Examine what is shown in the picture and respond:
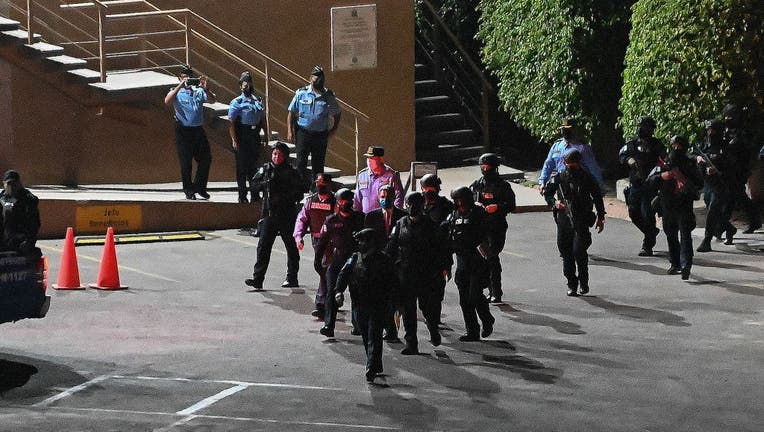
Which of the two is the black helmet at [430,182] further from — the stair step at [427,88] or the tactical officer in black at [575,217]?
the stair step at [427,88]

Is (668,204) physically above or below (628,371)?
above

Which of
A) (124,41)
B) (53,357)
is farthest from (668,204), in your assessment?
(124,41)

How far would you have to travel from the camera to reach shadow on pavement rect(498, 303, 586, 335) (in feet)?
55.1

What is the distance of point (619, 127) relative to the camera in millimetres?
28062

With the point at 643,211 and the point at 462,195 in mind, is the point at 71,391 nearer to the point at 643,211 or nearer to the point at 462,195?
the point at 462,195

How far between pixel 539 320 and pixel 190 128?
28.4ft

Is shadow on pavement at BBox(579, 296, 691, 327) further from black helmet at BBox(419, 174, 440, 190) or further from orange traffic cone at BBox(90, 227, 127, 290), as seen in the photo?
orange traffic cone at BBox(90, 227, 127, 290)

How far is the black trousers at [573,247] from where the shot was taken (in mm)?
18656

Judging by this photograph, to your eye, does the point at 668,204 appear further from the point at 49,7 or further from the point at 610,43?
the point at 49,7

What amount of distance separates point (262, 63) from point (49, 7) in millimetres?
3657

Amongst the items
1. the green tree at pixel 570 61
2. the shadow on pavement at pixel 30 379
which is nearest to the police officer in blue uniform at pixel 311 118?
the green tree at pixel 570 61

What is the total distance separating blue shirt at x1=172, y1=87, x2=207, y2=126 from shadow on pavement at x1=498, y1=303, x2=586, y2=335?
7706 mm

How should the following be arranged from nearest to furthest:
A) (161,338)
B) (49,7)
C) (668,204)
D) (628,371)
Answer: (628,371), (161,338), (668,204), (49,7)

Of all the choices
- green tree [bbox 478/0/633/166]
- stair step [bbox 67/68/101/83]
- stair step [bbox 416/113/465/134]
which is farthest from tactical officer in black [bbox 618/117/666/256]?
stair step [bbox 416/113/465/134]
